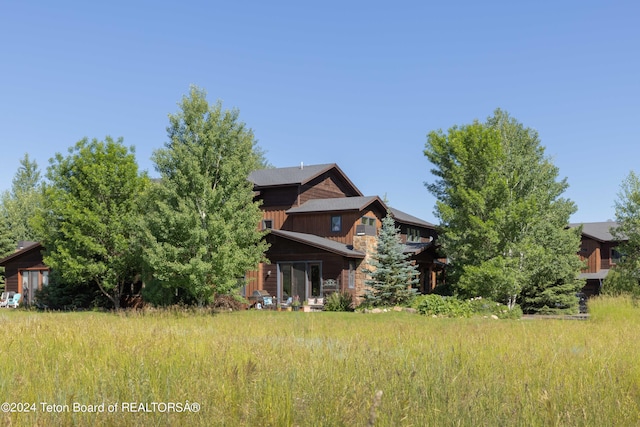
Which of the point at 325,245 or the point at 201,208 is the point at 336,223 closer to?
the point at 325,245

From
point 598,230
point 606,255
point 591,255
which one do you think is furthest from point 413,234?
point 598,230

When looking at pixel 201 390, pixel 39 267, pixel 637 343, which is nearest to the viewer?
pixel 201 390

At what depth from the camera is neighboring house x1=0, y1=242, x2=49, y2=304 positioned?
124 ft

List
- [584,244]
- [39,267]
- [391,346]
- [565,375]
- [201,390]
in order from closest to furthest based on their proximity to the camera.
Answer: [201,390] < [565,375] < [391,346] < [39,267] < [584,244]

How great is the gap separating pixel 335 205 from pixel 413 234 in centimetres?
914

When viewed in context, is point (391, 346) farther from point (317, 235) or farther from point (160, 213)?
point (317, 235)

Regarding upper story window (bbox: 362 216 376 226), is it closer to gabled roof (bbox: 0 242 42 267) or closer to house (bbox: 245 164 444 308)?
house (bbox: 245 164 444 308)

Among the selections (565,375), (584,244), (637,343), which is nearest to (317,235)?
(584,244)

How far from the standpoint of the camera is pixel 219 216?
78.2ft

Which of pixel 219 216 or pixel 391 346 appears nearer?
pixel 391 346

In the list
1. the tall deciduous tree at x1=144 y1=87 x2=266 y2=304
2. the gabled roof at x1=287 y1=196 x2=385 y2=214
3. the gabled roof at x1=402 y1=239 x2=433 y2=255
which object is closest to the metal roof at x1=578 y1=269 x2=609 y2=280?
the gabled roof at x1=402 y1=239 x2=433 y2=255

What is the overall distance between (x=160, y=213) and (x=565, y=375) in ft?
65.1

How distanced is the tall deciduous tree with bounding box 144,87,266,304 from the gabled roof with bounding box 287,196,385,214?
12.1 meters

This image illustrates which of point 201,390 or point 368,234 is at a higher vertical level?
point 368,234
